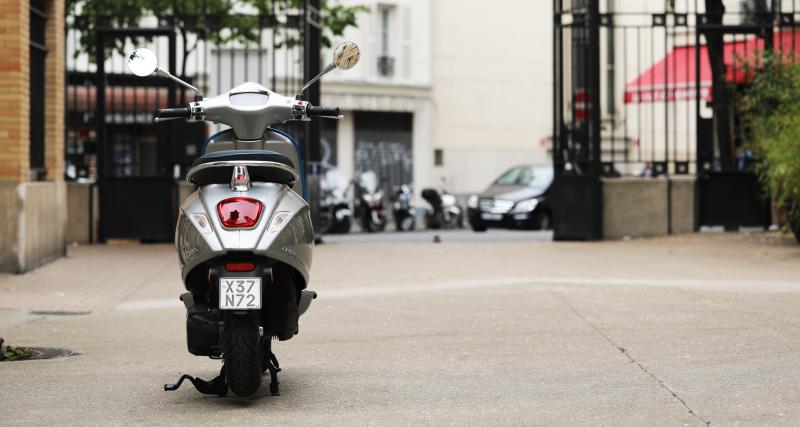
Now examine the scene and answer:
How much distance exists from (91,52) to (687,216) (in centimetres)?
929

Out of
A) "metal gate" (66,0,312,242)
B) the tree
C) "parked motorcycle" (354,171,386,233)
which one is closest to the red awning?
"metal gate" (66,0,312,242)

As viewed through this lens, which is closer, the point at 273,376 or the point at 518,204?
the point at 273,376

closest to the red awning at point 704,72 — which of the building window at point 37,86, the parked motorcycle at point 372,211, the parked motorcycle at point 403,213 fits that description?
the building window at point 37,86

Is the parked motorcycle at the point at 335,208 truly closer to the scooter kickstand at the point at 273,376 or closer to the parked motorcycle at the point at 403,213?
the parked motorcycle at the point at 403,213

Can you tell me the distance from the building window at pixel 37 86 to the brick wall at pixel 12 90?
1005mm

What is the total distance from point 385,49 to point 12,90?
28.2 meters

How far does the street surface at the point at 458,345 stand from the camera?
21.3 ft

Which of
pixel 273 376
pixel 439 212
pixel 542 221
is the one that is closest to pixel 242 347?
pixel 273 376

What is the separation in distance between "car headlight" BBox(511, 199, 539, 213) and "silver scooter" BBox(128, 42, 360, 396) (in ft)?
68.0

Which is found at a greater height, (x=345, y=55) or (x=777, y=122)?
(x=777, y=122)

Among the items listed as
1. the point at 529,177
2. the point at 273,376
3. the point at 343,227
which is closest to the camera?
the point at 273,376

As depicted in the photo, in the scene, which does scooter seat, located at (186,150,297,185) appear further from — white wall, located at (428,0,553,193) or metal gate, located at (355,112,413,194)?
white wall, located at (428,0,553,193)

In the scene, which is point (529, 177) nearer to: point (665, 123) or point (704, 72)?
point (704, 72)

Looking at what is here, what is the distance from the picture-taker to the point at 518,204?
90.9ft
